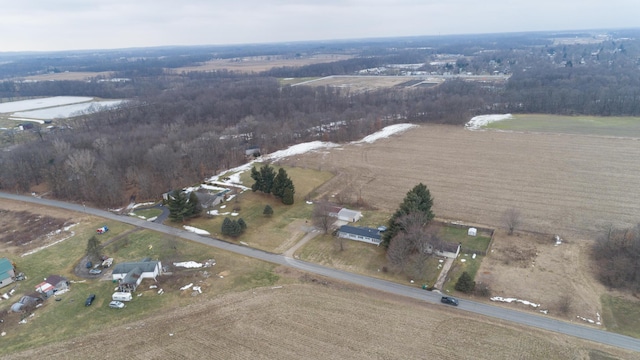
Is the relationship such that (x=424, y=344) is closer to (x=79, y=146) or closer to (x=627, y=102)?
(x=79, y=146)

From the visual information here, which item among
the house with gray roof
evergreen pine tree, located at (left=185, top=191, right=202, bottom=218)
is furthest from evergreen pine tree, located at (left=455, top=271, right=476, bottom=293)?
the house with gray roof

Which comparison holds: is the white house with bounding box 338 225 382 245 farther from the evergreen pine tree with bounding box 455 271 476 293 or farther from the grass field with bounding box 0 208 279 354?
Result: the evergreen pine tree with bounding box 455 271 476 293

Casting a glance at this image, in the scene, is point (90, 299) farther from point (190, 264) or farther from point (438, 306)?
point (438, 306)

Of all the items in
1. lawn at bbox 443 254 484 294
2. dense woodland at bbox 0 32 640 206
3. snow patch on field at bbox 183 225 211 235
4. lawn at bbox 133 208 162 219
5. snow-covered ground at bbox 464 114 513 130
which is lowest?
lawn at bbox 443 254 484 294

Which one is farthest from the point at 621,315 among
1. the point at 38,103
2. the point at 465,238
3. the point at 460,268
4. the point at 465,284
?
the point at 38,103

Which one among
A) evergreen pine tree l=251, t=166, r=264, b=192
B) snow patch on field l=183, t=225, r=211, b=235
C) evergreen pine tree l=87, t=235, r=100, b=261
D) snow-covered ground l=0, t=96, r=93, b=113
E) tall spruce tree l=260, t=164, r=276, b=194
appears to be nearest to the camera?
evergreen pine tree l=87, t=235, r=100, b=261

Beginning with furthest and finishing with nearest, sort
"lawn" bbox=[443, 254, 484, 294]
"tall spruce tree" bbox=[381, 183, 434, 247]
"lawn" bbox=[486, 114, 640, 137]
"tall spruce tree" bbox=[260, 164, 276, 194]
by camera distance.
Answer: "lawn" bbox=[486, 114, 640, 137] → "tall spruce tree" bbox=[260, 164, 276, 194] → "tall spruce tree" bbox=[381, 183, 434, 247] → "lawn" bbox=[443, 254, 484, 294]

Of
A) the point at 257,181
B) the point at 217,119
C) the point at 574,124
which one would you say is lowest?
the point at 574,124
